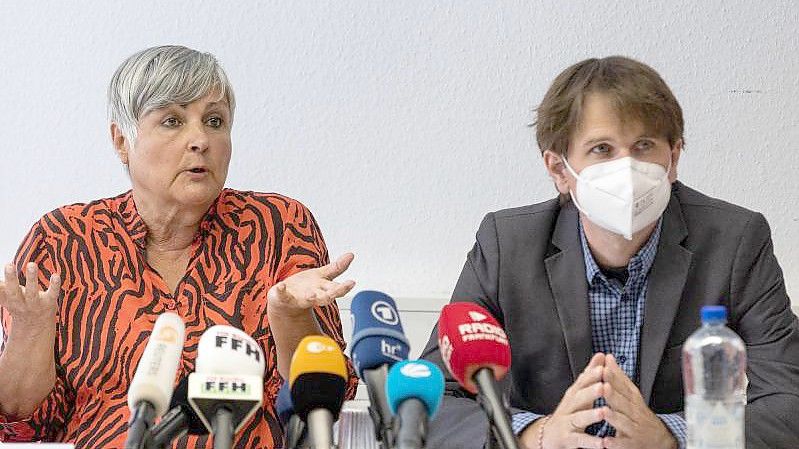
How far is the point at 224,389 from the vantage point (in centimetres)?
147

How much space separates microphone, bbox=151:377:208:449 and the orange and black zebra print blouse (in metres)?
0.74

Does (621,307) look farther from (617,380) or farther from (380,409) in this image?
(380,409)

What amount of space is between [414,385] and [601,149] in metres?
0.97

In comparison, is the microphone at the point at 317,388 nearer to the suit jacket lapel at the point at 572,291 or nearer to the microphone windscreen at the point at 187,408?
the microphone windscreen at the point at 187,408

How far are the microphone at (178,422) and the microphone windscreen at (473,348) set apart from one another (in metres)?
0.37

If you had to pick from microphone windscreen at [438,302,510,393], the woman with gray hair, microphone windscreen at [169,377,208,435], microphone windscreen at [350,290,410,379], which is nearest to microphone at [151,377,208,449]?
microphone windscreen at [169,377,208,435]

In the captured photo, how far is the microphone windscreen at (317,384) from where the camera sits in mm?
1458

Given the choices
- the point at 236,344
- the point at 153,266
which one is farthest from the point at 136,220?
the point at 236,344

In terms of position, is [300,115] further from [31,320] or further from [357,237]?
[31,320]

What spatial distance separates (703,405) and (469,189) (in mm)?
1785

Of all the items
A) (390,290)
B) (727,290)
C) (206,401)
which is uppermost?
(206,401)

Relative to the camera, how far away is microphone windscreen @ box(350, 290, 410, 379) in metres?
1.54

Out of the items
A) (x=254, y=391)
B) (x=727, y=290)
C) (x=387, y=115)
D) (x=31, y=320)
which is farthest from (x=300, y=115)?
(x=254, y=391)

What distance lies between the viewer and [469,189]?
323 centimetres
